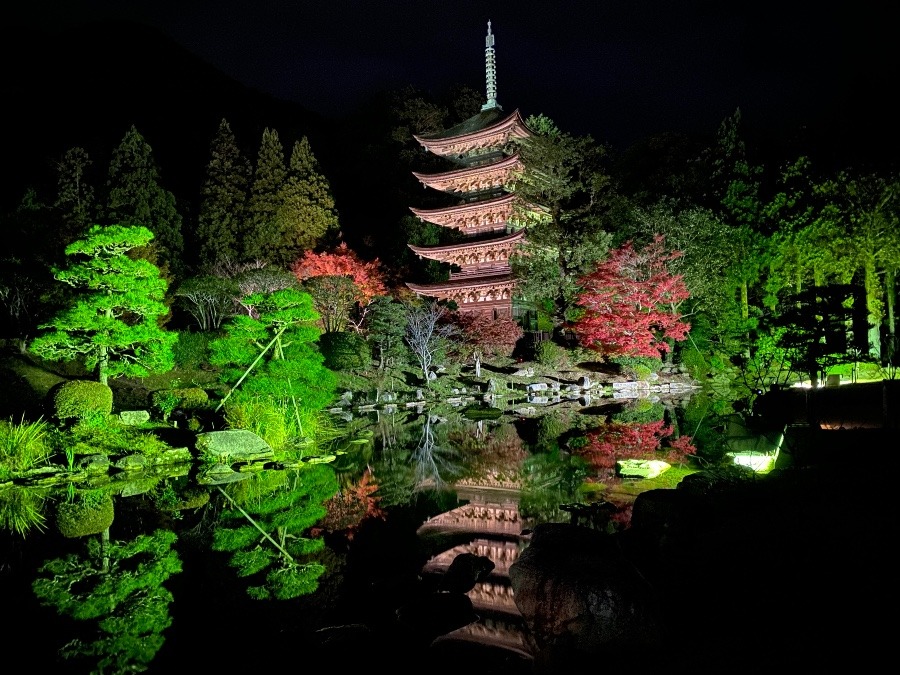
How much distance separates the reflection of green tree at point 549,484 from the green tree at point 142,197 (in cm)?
2017

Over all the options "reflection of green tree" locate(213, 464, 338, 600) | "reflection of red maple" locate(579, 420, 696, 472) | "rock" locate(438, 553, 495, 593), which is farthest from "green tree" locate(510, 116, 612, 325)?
"rock" locate(438, 553, 495, 593)

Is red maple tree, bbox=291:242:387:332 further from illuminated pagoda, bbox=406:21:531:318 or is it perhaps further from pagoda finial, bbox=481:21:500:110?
pagoda finial, bbox=481:21:500:110

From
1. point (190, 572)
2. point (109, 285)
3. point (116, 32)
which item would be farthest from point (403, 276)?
point (116, 32)

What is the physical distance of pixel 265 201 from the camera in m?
29.7

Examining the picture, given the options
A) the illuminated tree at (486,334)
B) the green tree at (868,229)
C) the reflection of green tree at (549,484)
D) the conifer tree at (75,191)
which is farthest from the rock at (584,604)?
the conifer tree at (75,191)

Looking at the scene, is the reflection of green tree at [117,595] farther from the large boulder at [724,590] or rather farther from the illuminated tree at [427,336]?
the illuminated tree at [427,336]

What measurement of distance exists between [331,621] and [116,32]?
5973 centimetres

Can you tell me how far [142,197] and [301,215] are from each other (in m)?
7.03

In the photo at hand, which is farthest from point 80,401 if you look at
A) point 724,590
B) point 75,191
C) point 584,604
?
point 75,191

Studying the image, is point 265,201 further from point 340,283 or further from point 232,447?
point 232,447

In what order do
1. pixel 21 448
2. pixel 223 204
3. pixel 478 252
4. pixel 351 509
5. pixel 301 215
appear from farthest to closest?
1. pixel 301 215
2. pixel 223 204
3. pixel 478 252
4. pixel 21 448
5. pixel 351 509

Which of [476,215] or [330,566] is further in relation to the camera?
[476,215]

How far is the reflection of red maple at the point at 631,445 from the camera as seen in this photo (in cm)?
1080

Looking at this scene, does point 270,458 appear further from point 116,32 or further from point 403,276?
point 116,32
